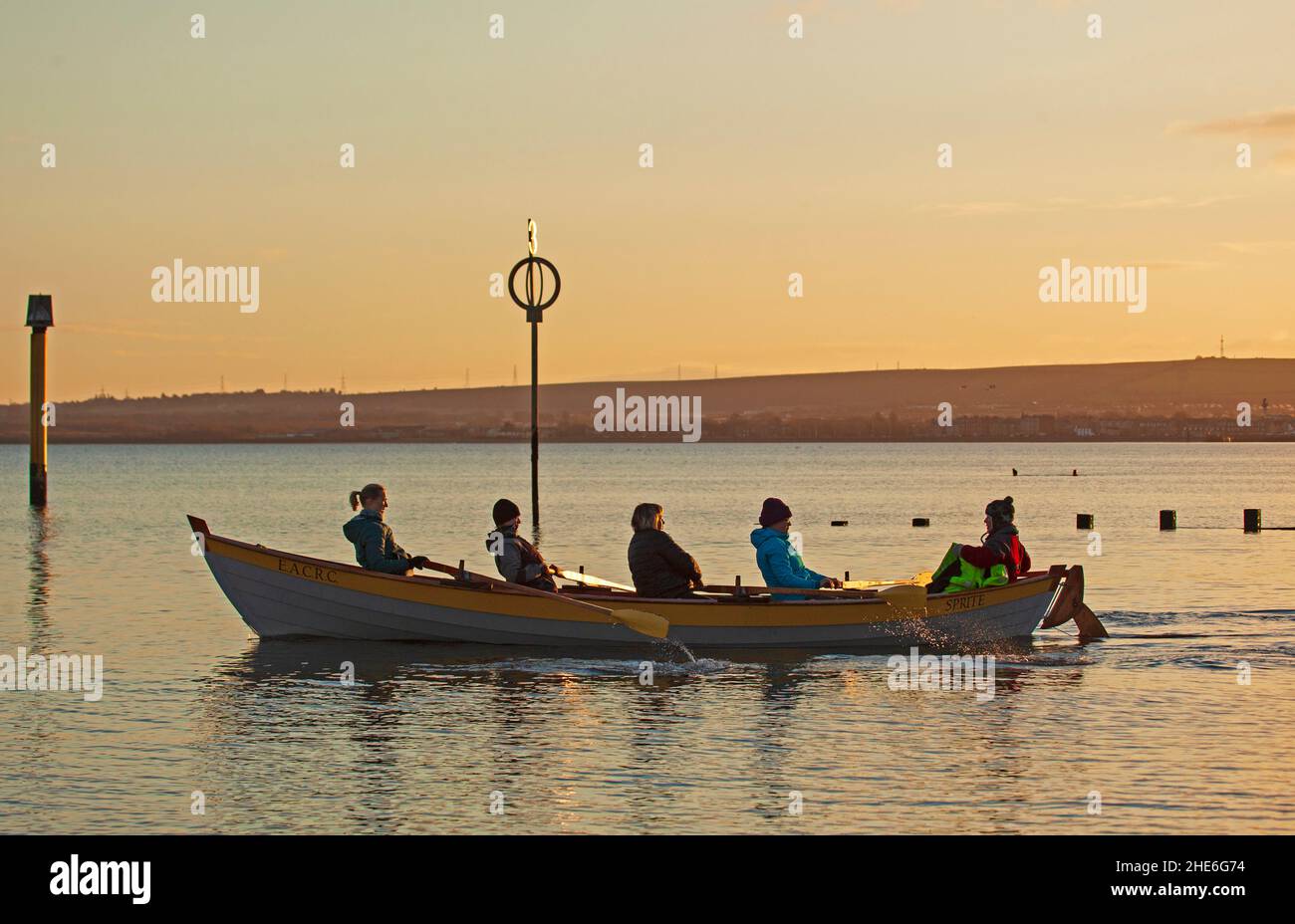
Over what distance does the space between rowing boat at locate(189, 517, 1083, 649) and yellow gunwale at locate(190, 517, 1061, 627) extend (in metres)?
0.01

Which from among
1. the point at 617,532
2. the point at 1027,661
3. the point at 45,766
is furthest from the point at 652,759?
the point at 617,532

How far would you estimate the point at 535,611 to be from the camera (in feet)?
73.5

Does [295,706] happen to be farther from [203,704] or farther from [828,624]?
[828,624]

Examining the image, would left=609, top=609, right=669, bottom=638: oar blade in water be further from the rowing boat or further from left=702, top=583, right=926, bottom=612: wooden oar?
left=702, top=583, right=926, bottom=612: wooden oar

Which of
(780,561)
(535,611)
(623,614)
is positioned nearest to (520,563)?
(535,611)

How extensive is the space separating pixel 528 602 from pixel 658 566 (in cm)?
197

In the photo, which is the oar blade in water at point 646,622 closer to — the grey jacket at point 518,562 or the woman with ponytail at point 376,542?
the grey jacket at point 518,562

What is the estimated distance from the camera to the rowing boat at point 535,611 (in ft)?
72.5

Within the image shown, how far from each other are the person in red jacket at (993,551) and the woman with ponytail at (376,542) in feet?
24.6

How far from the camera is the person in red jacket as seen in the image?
2258 cm

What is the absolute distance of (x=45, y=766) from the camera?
15359 mm

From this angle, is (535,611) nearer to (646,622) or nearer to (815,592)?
(646,622)

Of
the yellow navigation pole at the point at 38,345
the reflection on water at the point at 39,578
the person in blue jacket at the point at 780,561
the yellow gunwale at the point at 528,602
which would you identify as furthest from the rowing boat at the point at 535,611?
the yellow navigation pole at the point at 38,345
